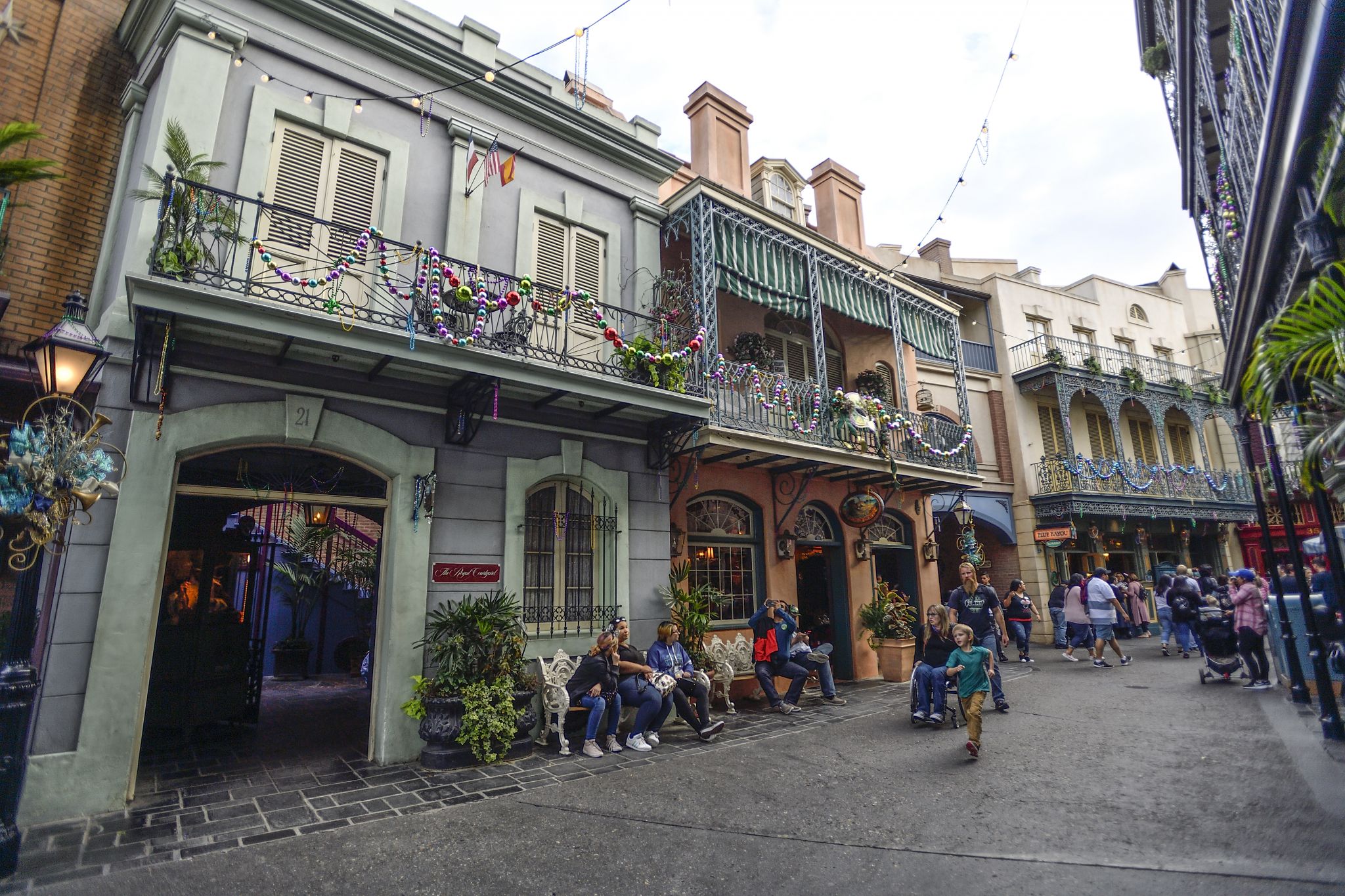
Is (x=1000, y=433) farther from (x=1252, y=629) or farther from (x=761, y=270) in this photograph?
(x=761, y=270)

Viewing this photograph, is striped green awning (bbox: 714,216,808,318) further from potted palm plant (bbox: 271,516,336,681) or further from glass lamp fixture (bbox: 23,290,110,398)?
potted palm plant (bbox: 271,516,336,681)

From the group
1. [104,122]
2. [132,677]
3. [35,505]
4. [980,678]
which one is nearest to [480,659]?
[132,677]

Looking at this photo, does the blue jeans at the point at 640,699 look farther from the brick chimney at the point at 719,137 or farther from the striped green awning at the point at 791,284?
the brick chimney at the point at 719,137

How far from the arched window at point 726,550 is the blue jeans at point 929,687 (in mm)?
3323

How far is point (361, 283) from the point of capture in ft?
24.9

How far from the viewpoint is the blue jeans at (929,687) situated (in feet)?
27.0

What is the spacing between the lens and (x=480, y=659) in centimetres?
733

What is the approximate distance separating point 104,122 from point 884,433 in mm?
12009

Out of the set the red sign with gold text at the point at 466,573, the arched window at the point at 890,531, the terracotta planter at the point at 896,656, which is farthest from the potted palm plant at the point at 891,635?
the red sign with gold text at the point at 466,573

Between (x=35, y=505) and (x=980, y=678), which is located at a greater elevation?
(x=35, y=505)

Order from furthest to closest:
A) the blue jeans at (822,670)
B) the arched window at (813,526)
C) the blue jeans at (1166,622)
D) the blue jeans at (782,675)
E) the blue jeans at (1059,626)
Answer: the blue jeans at (1059,626) < the blue jeans at (1166,622) < the arched window at (813,526) < the blue jeans at (822,670) < the blue jeans at (782,675)

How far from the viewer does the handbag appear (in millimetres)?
7961

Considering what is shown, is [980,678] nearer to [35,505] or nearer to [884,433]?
[884,433]

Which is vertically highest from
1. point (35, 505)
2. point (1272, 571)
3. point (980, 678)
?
point (35, 505)
